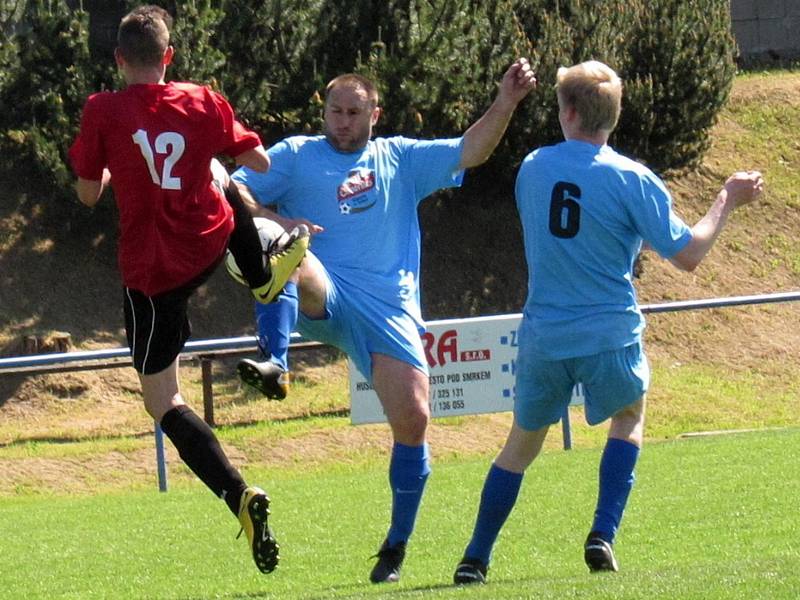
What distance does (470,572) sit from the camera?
6.05m

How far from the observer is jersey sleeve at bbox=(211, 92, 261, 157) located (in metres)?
5.81

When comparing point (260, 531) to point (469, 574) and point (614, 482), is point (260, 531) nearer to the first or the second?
point (469, 574)

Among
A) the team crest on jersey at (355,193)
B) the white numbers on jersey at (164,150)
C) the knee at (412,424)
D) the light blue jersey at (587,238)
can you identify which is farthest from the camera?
the team crest on jersey at (355,193)

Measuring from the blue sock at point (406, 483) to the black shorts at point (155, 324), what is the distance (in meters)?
1.28

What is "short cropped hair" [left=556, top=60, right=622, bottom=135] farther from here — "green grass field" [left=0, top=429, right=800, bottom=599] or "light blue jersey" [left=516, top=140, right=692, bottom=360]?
"green grass field" [left=0, top=429, right=800, bottom=599]

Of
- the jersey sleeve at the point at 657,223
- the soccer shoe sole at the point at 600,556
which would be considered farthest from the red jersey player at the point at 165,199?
the jersey sleeve at the point at 657,223

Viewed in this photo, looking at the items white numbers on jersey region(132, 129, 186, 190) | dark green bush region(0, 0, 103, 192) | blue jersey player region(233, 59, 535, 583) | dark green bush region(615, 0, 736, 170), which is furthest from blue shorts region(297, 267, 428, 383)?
dark green bush region(615, 0, 736, 170)

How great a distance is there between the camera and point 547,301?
19.3ft

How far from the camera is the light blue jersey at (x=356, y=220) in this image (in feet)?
22.1

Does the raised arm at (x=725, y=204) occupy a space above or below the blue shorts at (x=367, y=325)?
above

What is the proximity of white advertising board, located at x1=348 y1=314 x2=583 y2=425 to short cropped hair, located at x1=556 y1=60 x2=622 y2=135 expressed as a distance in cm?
842

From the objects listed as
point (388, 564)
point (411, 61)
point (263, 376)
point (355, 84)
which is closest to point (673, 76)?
point (411, 61)

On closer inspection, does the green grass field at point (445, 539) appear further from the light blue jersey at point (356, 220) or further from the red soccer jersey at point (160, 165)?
the red soccer jersey at point (160, 165)

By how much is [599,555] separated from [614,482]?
30 cm
